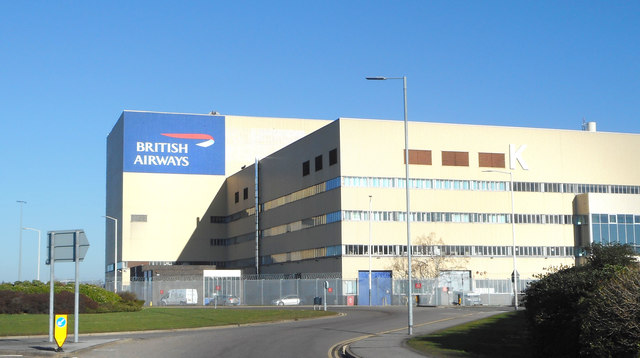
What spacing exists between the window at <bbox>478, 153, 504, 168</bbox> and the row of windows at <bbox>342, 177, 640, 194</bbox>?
1865 mm

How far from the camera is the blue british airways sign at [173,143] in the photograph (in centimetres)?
11656

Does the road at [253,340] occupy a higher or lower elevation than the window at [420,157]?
lower

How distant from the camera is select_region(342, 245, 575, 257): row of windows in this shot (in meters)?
82.1


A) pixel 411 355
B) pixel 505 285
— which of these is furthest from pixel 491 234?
pixel 411 355

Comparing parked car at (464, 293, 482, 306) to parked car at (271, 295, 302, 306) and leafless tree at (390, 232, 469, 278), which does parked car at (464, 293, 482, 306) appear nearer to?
leafless tree at (390, 232, 469, 278)

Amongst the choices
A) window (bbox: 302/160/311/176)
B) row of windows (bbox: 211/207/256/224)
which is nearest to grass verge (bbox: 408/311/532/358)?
window (bbox: 302/160/311/176)

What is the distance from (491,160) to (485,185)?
2.84 meters

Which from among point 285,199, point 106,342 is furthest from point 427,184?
point 106,342

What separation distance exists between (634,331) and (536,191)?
236 feet

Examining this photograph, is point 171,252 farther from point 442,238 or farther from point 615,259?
point 615,259

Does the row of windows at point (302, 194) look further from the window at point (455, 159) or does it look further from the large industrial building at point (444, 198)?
the window at point (455, 159)

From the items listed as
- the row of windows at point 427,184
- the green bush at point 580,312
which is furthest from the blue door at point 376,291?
the green bush at point 580,312

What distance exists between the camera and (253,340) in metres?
31.0

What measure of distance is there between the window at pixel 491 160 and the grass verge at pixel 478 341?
5056 cm
